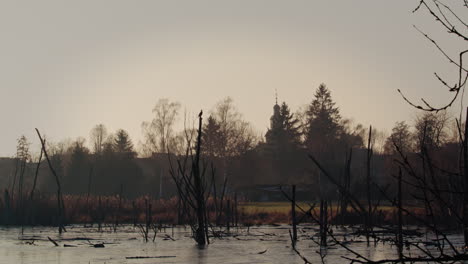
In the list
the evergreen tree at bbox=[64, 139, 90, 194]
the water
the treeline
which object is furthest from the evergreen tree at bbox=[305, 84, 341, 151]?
the water

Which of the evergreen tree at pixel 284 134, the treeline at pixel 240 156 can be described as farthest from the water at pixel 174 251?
the evergreen tree at pixel 284 134

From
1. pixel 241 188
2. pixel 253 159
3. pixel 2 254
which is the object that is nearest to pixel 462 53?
pixel 2 254

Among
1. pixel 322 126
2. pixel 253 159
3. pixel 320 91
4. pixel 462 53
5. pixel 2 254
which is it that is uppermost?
pixel 320 91

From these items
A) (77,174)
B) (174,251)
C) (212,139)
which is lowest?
→ (174,251)

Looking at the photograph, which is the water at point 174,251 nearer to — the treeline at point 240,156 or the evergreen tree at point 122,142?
the treeline at point 240,156

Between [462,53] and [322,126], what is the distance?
6807 cm

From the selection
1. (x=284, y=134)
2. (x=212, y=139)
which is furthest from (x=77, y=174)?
(x=284, y=134)

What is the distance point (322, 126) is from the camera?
71.3 m

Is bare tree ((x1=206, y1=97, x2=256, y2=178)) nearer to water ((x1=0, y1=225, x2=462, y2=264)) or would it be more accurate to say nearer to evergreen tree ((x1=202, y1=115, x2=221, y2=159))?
evergreen tree ((x1=202, y1=115, x2=221, y2=159))

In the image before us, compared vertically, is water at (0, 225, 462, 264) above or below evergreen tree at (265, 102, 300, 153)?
below

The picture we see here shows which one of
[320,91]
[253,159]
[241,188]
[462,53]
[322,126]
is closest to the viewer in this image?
[462,53]

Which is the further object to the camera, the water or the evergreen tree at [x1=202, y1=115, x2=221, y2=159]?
the evergreen tree at [x1=202, y1=115, x2=221, y2=159]

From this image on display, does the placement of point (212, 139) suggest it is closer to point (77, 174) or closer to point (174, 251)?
point (77, 174)

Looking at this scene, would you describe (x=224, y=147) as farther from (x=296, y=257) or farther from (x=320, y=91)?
(x=296, y=257)
